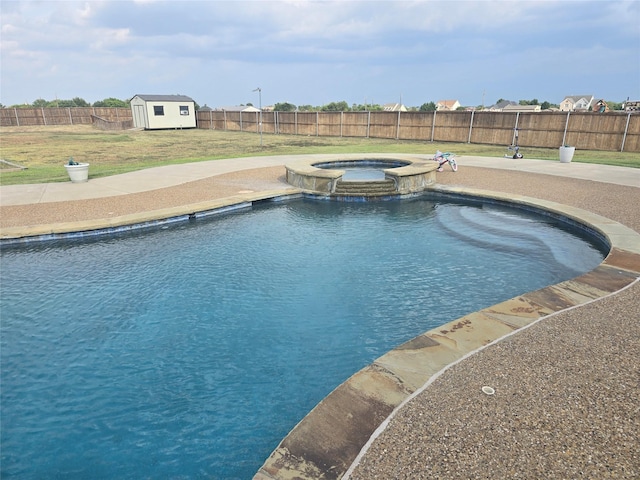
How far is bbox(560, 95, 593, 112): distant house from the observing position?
9688 centimetres

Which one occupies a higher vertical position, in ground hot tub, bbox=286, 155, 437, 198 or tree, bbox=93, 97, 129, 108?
tree, bbox=93, 97, 129, 108

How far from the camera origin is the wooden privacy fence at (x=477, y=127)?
67.2 ft

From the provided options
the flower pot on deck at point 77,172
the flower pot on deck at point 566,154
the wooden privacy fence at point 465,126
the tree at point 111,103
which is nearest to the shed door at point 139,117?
the wooden privacy fence at point 465,126

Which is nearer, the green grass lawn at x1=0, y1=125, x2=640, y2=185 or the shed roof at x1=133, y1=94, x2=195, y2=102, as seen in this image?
the green grass lawn at x1=0, y1=125, x2=640, y2=185

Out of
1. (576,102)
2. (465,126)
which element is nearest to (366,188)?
(465,126)

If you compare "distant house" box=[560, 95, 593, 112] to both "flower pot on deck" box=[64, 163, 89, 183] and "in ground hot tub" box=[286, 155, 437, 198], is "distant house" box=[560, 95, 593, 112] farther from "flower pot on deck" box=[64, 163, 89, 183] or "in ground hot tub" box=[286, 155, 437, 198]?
"flower pot on deck" box=[64, 163, 89, 183]

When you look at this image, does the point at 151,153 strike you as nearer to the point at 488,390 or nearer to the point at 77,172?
the point at 77,172

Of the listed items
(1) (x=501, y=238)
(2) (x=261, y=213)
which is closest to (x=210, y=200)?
(2) (x=261, y=213)

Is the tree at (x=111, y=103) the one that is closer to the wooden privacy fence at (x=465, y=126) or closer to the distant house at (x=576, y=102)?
the wooden privacy fence at (x=465, y=126)

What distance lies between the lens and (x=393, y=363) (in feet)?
Result: 13.2

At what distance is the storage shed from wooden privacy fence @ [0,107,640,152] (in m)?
1.88

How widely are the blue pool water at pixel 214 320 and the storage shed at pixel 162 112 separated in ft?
116

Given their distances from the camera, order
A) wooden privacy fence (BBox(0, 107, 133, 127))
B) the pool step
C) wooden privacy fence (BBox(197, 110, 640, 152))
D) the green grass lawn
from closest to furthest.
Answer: the pool step, the green grass lawn, wooden privacy fence (BBox(197, 110, 640, 152)), wooden privacy fence (BBox(0, 107, 133, 127))

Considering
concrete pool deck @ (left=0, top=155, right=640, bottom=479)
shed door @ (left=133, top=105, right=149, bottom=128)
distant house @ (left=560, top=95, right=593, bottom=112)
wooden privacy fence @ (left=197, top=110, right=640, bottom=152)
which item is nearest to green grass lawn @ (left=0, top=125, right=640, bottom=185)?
wooden privacy fence @ (left=197, top=110, right=640, bottom=152)
